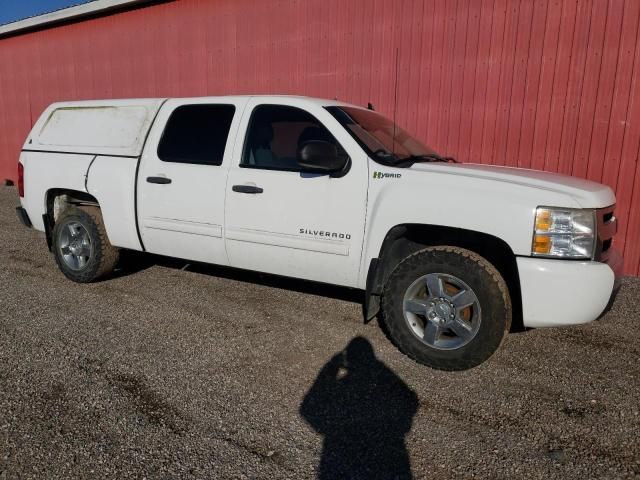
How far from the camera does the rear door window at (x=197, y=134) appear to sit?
172 inches

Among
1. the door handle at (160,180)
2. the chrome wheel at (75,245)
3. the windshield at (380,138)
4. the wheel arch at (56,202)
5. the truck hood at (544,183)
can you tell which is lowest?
the chrome wheel at (75,245)

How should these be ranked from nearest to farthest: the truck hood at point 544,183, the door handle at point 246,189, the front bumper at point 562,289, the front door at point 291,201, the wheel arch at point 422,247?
1. the front bumper at point 562,289
2. the truck hood at point 544,183
3. the wheel arch at point 422,247
4. the front door at point 291,201
5. the door handle at point 246,189

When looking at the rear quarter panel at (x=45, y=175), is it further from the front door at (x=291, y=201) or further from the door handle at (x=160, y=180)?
the front door at (x=291, y=201)

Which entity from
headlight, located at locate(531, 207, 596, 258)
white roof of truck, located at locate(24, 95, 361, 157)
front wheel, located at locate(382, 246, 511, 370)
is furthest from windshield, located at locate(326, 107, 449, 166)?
headlight, located at locate(531, 207, 596, 258)

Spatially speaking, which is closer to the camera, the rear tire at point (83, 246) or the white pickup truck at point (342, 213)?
the white pickup truck at point (342, 213)

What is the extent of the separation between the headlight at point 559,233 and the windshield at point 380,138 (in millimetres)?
1108

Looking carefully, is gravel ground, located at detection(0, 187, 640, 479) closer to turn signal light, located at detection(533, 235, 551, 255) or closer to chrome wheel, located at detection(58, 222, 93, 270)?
turn signal light, located at detection(533, 235, 551, 255)

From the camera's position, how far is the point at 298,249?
12.9 ft

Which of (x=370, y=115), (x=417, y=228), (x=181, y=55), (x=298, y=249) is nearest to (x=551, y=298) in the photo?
(x=417, y=228)

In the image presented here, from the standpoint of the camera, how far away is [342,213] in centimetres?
375

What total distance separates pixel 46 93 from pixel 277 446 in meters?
12.6

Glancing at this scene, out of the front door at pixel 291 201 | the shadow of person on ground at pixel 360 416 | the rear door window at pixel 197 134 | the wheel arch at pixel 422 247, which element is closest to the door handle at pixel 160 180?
the rear door window at pixel 197 134

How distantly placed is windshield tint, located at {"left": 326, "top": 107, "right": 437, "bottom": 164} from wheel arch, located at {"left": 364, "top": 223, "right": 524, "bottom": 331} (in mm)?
557

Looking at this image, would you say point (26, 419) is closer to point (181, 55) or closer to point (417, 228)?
point (417, 228)
